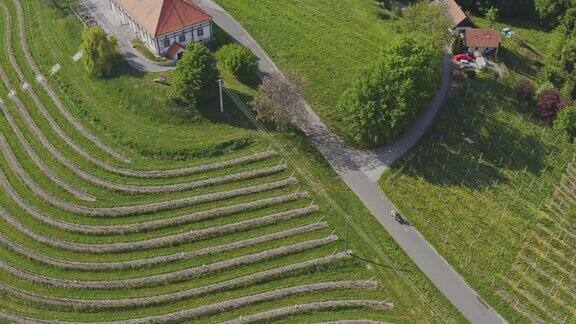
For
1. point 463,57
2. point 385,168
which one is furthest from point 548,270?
point 463,57

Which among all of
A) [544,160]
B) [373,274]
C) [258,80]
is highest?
[258,80]

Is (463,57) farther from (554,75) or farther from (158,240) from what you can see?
(158,240)

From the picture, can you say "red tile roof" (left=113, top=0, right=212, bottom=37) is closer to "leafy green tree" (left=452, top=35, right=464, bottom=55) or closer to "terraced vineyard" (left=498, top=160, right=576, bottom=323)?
"leafy green tree" (left=452, top=35, right=464, bottom=55)

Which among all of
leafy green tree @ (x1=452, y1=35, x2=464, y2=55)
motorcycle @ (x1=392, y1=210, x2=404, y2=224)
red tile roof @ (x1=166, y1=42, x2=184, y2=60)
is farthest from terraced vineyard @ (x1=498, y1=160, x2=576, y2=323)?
red tile roof @ (x1=166, y1=42, x2=184, y2=60)

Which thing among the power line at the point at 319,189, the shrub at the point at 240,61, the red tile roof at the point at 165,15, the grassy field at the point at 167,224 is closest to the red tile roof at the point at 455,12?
the shrub at the point at 240,61

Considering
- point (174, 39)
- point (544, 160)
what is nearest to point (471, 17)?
point (544, 160)

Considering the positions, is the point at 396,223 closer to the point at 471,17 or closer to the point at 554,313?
the point at 554,313
